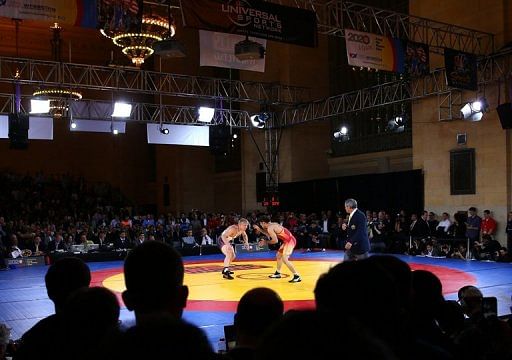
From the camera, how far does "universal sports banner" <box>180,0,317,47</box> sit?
37.9 ft

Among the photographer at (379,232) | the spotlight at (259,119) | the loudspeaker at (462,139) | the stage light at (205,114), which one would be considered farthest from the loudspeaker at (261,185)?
the loudspeaker at (462,139)

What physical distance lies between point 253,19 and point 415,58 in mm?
5974

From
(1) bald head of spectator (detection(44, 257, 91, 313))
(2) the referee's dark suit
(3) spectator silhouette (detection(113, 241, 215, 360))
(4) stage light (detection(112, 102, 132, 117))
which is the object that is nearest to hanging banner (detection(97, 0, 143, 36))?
(2) the referee's dark suit

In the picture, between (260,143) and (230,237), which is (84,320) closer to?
(230,237)

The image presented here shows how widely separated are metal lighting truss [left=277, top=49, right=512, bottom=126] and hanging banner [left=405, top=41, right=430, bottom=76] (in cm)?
286

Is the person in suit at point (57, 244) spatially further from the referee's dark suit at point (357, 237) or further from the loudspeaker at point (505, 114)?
the loudspeaker at point (505, 114)

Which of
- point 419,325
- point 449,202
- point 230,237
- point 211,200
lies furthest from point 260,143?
point 419,325

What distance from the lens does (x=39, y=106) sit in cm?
2069

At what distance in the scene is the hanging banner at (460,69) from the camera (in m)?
16.4

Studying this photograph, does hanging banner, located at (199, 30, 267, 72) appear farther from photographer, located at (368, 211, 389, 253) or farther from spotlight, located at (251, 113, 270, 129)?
spotlight, located at (251, 113, 270, 129)

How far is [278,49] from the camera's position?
27.7 metres

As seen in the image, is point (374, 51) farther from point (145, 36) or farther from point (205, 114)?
point (205, 114)

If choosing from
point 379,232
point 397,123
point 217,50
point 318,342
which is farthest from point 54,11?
point 397,123

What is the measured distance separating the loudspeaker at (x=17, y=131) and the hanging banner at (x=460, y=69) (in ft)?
44.1
